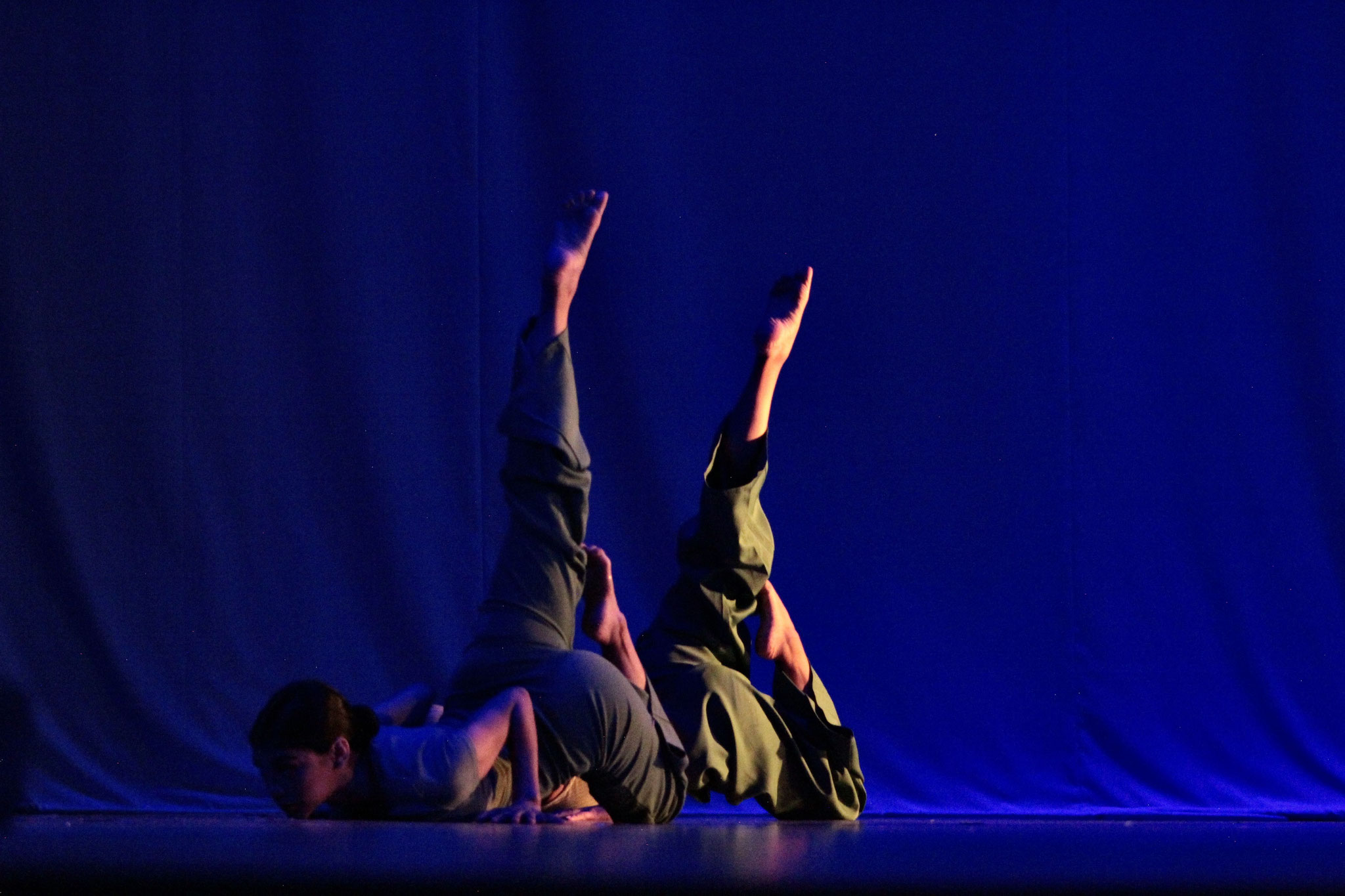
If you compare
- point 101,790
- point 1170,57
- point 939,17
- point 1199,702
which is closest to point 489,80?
point 939,17

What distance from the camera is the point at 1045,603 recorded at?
3.07 meters

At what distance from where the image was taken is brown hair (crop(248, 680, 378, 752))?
1.55 meters

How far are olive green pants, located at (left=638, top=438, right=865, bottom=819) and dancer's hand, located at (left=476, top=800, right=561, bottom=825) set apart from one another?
44cm

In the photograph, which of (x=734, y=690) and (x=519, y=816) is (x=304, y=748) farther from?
(x=734, y=690)

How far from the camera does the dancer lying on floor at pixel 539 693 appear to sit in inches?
63.2

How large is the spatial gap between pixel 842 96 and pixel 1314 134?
1.12 m

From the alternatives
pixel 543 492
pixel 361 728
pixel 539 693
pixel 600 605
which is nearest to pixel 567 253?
pixel 543 492

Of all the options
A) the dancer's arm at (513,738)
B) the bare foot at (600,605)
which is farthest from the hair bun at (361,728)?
the bare foot at (600,605)

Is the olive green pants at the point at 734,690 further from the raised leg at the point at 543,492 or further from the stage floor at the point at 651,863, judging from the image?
the stage floor at the point at 651,863

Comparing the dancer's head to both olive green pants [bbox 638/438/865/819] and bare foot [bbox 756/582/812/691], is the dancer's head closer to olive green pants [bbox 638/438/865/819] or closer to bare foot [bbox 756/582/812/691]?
olive green pants [bbox 638/438/865/819]

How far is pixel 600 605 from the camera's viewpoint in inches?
79.8

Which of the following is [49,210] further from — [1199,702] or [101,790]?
[1199,702]

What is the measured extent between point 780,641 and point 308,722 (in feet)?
3.00

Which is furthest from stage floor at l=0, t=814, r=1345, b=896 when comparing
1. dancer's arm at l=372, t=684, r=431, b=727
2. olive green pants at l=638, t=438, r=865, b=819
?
olive green pants at l=638, t=438, r=865, b=819
